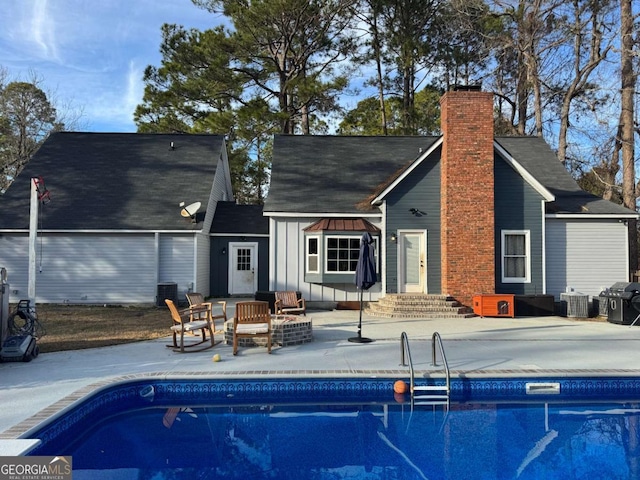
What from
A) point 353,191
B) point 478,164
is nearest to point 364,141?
point 353,191

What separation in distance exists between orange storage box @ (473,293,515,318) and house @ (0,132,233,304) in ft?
30.2

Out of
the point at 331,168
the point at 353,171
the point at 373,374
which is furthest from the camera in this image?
the point at 331,168

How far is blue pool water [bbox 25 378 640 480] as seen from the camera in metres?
4.96

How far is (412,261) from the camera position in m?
14.8

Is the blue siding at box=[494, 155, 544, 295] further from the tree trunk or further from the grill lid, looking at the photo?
the tree trunk

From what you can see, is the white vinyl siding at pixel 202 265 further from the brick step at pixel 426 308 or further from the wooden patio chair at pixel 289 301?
the brick step at pixel 426 308

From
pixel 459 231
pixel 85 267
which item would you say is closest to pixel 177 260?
pixel 85 267

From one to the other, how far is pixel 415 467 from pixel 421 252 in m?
10.2

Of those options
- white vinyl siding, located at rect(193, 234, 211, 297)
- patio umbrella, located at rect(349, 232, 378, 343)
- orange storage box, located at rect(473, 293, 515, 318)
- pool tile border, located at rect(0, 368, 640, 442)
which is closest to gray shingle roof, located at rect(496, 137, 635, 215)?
orange storage box, located at rect(473, 293, 515, 318)

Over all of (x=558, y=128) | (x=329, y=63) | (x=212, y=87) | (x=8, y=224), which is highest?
(x=329, y=63)

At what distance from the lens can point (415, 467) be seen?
4.97m

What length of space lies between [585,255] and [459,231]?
4.52m

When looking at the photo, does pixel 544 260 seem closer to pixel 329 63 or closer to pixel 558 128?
pixel 558 128

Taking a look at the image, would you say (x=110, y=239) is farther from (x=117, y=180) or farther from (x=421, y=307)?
(x=421, y=307)
